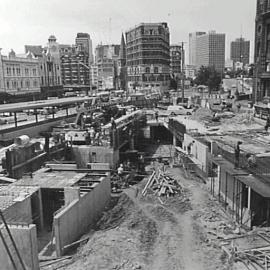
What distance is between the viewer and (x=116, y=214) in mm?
21125

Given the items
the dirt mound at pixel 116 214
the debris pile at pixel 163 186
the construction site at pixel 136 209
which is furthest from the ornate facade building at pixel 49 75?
the dirt mound at pixel 116 214

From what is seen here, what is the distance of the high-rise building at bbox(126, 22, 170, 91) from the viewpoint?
375ft

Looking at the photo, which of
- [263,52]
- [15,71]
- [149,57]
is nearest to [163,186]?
[263,52]

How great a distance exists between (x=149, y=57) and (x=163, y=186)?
95643mm

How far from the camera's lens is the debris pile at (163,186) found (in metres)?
23.5

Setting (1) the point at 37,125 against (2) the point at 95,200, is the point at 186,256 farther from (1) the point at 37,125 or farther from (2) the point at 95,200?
(1) the point at 37,125

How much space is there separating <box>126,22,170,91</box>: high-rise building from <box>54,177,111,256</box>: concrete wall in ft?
308

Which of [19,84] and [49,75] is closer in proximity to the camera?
[19,84]

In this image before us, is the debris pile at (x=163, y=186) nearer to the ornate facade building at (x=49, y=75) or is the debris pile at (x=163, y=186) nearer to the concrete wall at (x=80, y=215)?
the concrete wall at (x=80, y=215)

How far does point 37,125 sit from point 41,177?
2111 centimetres

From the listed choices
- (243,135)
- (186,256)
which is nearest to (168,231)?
(186,256)

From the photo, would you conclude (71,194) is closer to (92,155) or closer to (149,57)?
(92,155)

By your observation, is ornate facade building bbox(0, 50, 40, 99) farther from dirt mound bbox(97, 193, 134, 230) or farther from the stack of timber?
dirt mound bbox(97, 193, 134, 230)

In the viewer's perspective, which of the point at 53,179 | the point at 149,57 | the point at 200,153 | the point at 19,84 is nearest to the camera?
the point at 53,179
